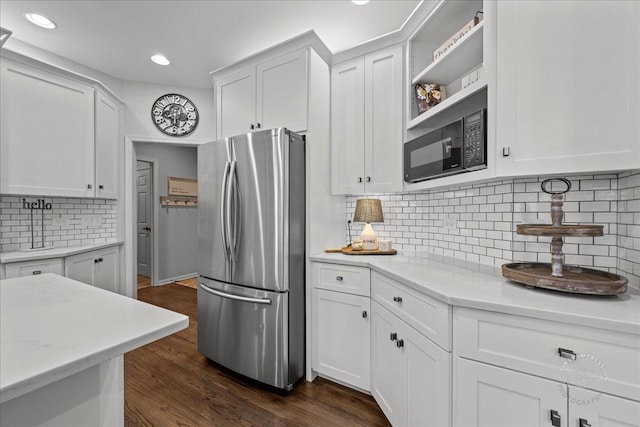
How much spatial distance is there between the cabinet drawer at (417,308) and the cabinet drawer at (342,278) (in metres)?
0.09

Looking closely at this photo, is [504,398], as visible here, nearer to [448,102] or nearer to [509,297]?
[509,297]

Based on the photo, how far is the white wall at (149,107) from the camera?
11.2 feet

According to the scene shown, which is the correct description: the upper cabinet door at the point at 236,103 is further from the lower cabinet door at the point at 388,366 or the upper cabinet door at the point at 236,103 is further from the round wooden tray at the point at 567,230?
the round wooden tray at the point at 567,230

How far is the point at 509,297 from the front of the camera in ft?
3.69

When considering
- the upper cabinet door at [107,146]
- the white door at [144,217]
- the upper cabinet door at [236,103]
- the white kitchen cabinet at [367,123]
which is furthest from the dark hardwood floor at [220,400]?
the white door at [144,217]

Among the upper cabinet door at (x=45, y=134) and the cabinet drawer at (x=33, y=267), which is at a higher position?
the upper cabinet door at (x=45, y=134)

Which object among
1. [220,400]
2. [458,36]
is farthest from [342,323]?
[458,36]

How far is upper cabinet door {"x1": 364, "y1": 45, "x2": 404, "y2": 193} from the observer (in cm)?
207

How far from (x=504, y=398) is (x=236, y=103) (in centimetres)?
257

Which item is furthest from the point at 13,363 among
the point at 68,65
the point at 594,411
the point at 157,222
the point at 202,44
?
the point at 157,222

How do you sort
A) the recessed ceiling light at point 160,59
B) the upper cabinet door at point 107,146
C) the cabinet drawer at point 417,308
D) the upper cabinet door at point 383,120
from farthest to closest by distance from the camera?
the upper cabinet door at point 107,146, the recessed ceiling light at point 160,59, the upper cabinet door at point 383,120, the cabinet drawer at point 417,308

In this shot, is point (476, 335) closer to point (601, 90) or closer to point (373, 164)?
point (601, 90)

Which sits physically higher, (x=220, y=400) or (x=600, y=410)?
(x=600, y=410)

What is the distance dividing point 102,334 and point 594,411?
144 centimetres
